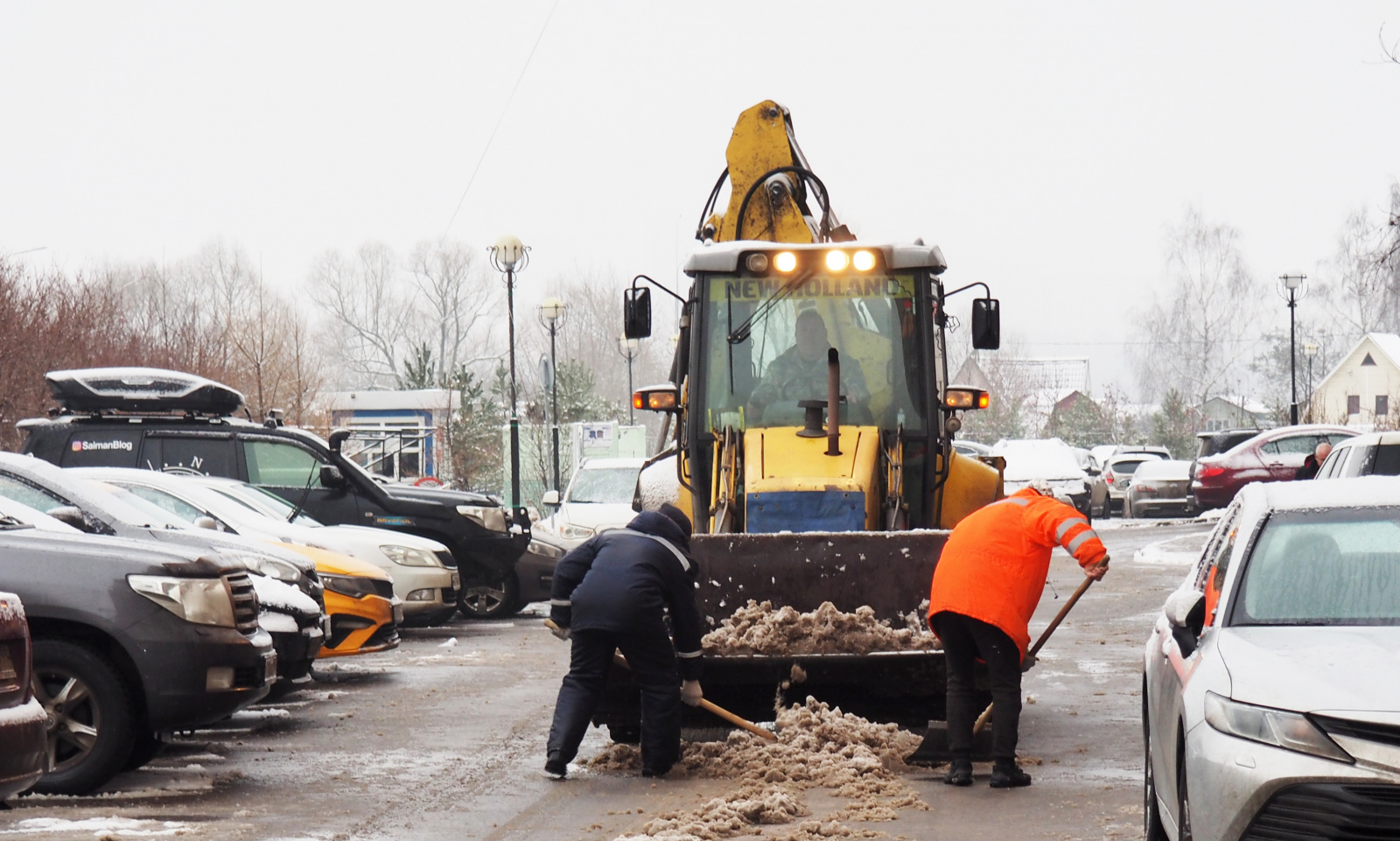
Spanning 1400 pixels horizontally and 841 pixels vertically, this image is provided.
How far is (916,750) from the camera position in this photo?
9211 mm

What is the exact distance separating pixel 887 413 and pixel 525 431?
3192cm

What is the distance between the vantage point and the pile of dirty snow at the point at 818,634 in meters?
9.34

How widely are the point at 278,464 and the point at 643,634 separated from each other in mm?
9511

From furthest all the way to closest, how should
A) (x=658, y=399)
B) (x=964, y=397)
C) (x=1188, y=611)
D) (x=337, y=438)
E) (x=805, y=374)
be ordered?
(x=337, y=438), (x=658, y=399), (x=805, y=374), (x=964, y=397), (x=1188, y=611)

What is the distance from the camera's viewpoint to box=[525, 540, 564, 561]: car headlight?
1955cm

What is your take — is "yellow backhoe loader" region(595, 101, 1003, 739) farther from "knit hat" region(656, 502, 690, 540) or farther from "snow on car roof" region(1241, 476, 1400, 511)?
"snow on car roof" region(1241, 476, 1400, 511)

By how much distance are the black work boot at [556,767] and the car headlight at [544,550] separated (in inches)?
412

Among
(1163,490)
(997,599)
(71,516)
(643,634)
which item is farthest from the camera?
(1163,490)

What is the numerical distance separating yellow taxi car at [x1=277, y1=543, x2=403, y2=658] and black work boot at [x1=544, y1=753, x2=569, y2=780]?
4221 mm

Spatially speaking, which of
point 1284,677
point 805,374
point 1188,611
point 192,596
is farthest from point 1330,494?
point 192,596

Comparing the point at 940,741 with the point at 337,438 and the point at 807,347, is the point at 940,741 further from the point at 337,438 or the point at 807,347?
the point at 337,438

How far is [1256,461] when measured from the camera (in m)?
31.2

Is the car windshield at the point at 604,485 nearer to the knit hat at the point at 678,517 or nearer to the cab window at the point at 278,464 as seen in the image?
the cab window at the point at 278,464

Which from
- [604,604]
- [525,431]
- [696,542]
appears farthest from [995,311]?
[525,431]
